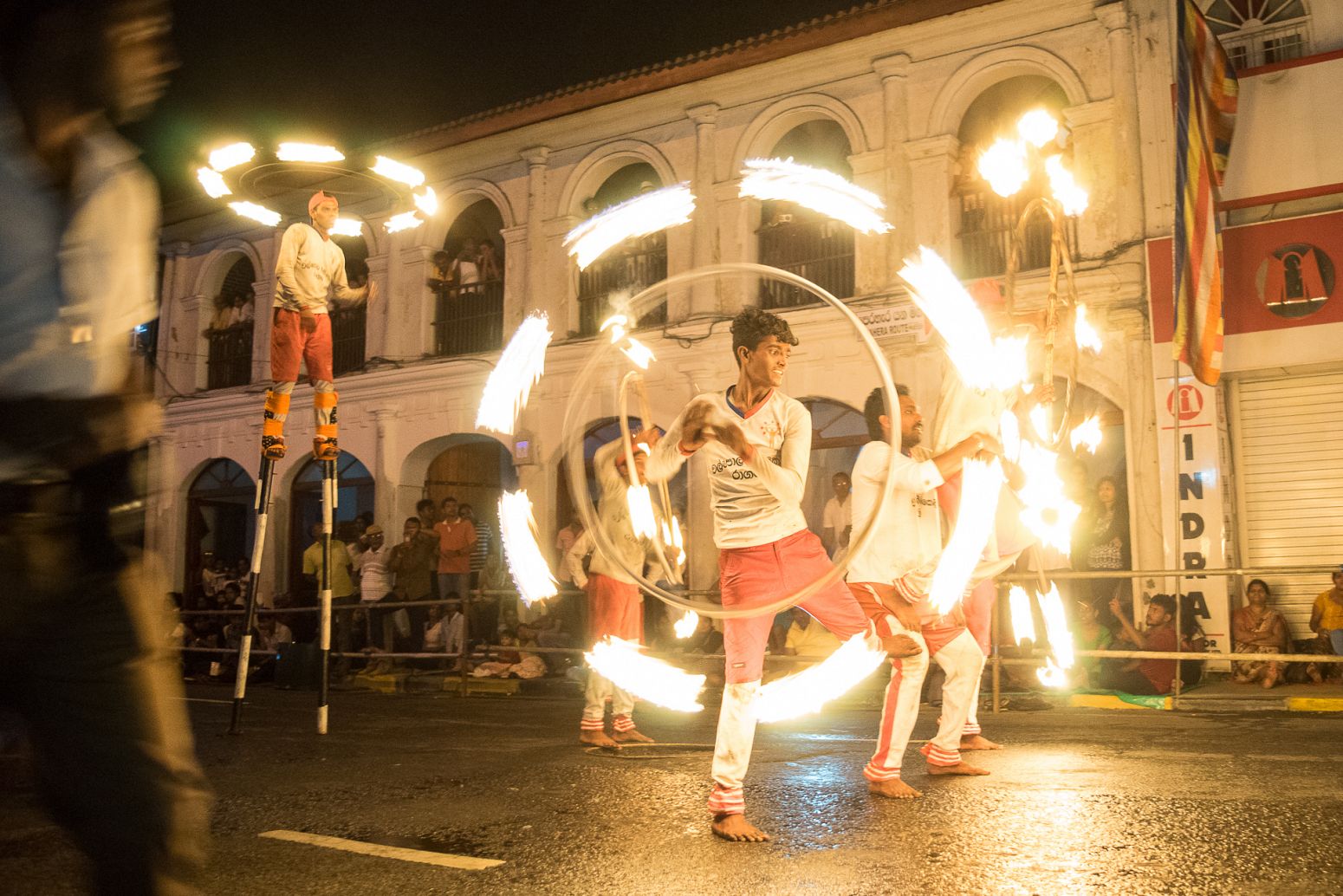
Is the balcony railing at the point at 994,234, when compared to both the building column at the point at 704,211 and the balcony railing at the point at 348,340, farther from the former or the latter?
the balcony railing at the point at 348,340

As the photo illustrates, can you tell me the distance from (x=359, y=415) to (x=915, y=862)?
57.5ft

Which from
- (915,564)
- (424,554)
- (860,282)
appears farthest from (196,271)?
(915,564)

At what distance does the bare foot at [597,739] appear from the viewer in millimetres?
7655

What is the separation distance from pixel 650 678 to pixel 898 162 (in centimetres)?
1079

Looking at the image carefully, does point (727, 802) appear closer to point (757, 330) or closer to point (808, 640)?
point (757, 330)

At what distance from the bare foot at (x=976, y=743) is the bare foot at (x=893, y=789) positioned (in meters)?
1.65

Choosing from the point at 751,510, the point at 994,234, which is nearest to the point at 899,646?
the point at 751,510

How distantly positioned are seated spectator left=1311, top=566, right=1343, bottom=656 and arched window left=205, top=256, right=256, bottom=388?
18745 millimetres

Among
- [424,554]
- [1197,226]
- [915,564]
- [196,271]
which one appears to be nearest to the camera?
[915,564]

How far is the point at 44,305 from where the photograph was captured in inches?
84.6

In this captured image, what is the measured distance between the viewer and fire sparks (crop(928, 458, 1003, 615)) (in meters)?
6.11

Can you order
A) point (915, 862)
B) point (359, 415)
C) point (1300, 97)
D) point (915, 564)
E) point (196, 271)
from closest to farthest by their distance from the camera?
point (915, 862) < point (915, 564) < point (1300, 97) < point (359, 415) < point (196, 271)

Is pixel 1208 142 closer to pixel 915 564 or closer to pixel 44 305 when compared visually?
pixel 915 564

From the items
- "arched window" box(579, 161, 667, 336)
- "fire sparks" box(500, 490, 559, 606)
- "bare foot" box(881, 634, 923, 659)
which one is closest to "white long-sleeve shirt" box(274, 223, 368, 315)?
"fire sparks" box(500, 490, 559, 606)
